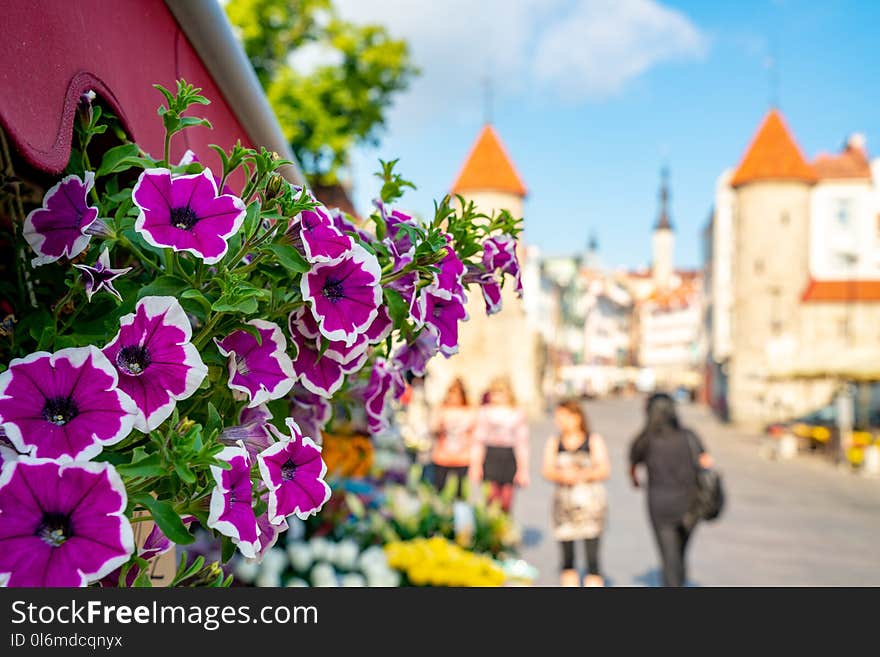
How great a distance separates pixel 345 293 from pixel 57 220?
38 centimetres

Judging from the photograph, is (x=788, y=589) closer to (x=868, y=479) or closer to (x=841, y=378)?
(x=868, y=479)

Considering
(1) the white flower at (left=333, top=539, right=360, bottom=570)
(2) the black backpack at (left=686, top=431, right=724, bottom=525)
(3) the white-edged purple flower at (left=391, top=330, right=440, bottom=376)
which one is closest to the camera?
(3) the white-edged purple flower at (left=391, top=330, right=440, bottom=376)

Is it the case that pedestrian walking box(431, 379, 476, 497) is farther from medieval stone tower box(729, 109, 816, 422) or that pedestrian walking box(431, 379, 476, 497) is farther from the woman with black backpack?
medieval stone tower box(729, 109, 816, 422)

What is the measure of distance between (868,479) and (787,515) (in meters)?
6.21

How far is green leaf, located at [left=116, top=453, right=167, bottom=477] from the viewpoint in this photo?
921 millimetres

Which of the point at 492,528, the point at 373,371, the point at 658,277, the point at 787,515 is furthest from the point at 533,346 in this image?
the point at 658,277

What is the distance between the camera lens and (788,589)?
1042 mm

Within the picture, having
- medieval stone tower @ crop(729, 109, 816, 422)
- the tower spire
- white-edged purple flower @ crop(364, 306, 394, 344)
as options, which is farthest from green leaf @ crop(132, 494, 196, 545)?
the tower spire

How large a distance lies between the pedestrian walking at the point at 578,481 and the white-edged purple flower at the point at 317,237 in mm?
6211

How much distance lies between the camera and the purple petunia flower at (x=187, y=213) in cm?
104

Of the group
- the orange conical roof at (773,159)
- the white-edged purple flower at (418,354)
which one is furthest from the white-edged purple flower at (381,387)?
the orange conical roof at (773,159)

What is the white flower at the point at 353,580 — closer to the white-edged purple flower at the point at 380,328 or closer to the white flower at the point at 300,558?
the white flower at the point at 300,558

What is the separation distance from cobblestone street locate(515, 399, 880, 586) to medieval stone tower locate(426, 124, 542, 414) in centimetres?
2140

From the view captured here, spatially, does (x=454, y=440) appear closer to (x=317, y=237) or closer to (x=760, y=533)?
(x=760, y=533)
